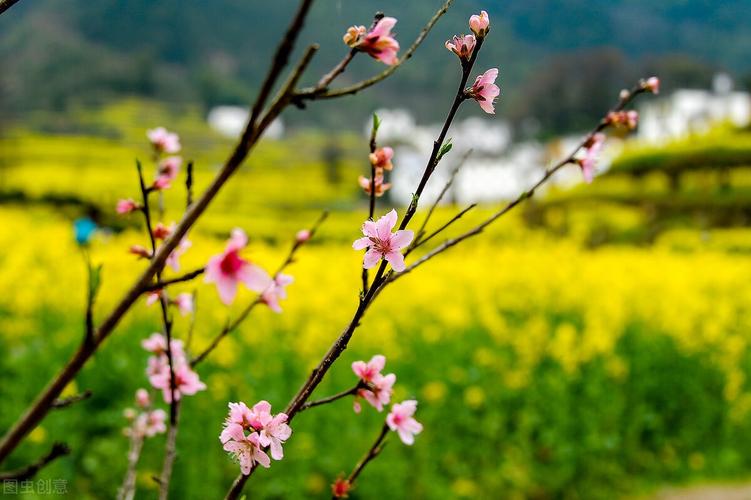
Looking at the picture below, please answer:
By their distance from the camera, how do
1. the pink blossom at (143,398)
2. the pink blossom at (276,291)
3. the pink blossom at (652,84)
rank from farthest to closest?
the pink blossom at (143,398), the pink blossom at (652,84), the pink blossom at (276,291)

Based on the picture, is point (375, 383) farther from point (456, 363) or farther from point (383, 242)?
point (456, 363)

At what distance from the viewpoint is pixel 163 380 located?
3.63ft

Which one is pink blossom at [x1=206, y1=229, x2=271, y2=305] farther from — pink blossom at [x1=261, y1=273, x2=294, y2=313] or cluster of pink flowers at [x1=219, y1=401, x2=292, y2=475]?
pink blossom at [x1=261, y1=273, x2=294, y2=313]

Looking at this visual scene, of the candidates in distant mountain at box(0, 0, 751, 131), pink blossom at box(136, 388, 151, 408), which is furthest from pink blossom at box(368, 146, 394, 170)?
distant mountain at box(0, 0, 751, 131)

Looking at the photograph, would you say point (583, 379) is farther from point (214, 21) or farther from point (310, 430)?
point (214, 21)

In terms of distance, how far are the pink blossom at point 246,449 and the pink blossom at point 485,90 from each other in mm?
441

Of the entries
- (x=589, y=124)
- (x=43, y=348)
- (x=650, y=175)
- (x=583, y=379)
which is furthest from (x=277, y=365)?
(x=589, y=124)

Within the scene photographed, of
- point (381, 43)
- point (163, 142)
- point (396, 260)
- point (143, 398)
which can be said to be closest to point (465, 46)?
point (381, 43)

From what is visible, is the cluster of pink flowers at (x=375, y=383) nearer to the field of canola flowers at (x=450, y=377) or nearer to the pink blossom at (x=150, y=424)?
the pink blossom at (x=150, y=424)

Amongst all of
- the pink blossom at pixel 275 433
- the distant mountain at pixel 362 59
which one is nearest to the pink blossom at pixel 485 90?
the pink blossom at pixel 275 433

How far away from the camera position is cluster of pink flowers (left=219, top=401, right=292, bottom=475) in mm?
765

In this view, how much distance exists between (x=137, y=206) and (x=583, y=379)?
14.2ft

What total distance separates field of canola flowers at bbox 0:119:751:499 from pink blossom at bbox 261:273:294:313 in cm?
255

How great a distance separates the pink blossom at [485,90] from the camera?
2.57ft
